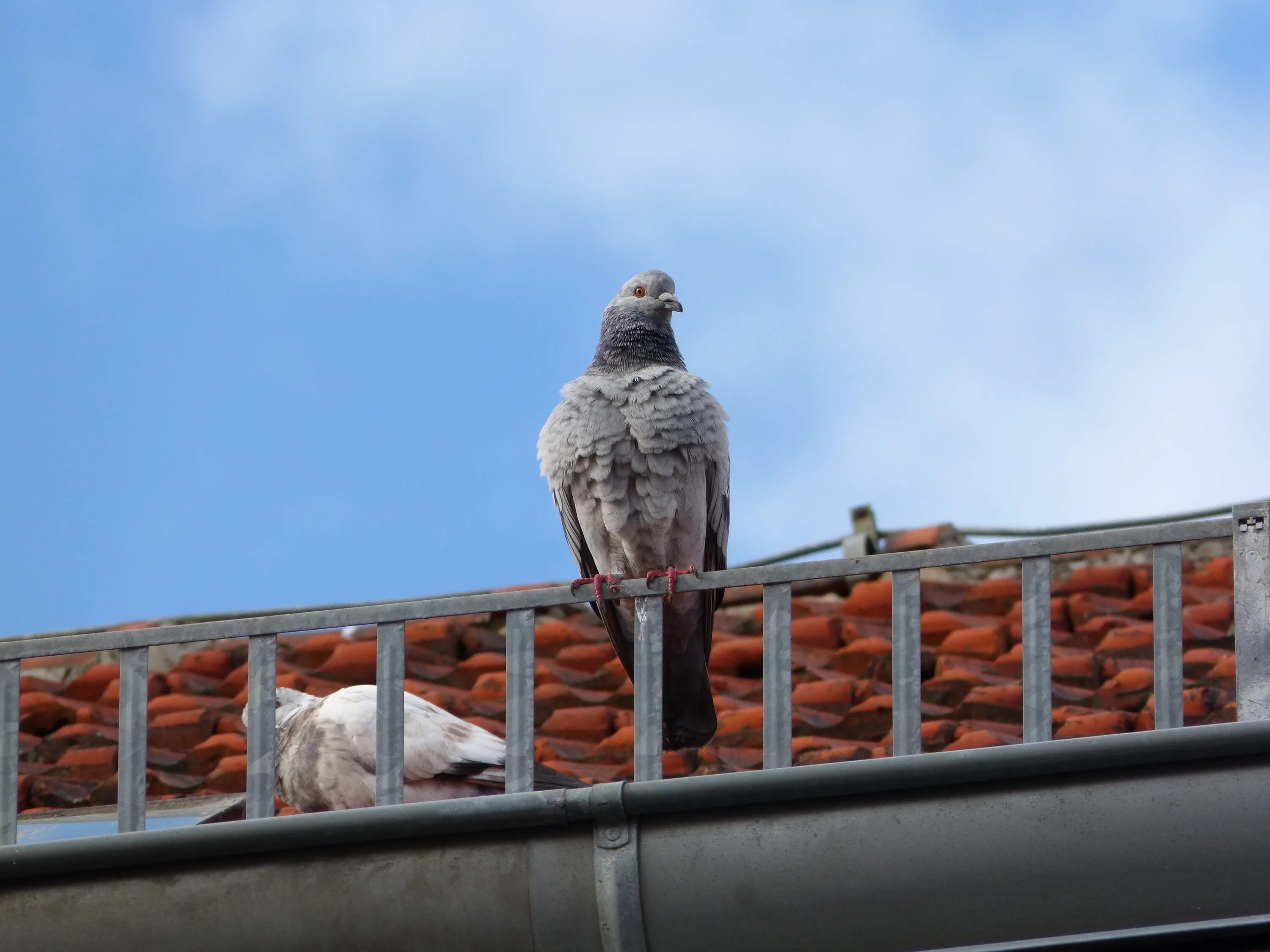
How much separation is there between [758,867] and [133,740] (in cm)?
147

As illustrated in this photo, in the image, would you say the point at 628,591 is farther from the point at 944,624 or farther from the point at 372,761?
the point at 944,624

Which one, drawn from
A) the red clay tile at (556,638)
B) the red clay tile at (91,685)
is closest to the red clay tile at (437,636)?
the red clay tile at (556,638)

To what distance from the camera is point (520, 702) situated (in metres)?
3.81

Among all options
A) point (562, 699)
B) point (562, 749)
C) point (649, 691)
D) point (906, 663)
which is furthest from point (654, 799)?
point (562, 699)

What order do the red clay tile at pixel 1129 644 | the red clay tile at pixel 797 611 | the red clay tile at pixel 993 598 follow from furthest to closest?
the red clay tile at pixel 797 611, the red clay tile at pixel 993 598, the red clay tile at pixel 1129 644

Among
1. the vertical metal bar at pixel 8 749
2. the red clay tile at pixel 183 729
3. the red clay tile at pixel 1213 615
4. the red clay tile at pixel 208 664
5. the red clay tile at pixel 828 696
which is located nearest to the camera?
the vertical metal bar at pixel 8 749

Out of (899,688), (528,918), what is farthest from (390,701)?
(899,688)

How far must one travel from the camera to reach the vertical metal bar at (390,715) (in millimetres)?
3777

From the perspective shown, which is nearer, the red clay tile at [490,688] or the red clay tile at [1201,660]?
the red clay tile at [1201,660]

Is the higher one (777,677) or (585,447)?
(585,447)

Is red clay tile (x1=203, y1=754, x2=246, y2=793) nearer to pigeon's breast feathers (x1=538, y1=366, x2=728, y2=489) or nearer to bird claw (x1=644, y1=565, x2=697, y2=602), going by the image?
pigeon's breast feathers (x1=538, y1=366, x2=728, y2=489)

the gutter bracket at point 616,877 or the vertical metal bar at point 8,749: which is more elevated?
the vertical metal bar at point 8,749

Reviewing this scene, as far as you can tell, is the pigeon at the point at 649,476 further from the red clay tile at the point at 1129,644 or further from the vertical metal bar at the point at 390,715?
the red clay tile at the point at 1129,644

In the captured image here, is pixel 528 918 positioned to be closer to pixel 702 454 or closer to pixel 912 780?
pixel 912 780
